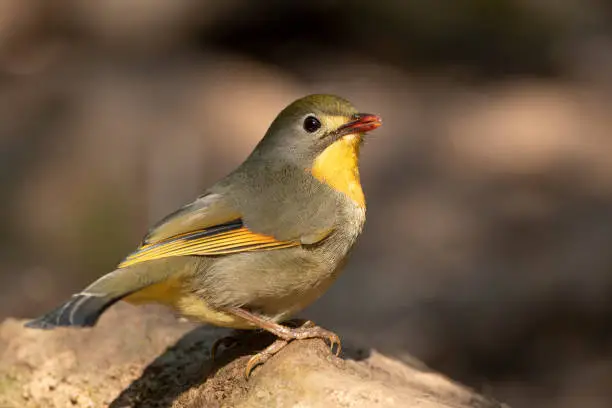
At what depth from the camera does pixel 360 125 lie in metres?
5.06

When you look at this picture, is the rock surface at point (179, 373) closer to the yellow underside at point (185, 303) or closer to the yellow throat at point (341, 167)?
the yellow underside at point (185, 303)

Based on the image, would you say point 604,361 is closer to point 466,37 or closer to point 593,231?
point 593,231

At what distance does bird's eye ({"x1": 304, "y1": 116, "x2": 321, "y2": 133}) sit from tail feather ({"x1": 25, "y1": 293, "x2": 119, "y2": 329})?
4.94 feet

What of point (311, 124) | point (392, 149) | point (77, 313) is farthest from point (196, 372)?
point (392, 149)

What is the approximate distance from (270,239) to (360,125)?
767 mm

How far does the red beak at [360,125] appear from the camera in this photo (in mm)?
5031

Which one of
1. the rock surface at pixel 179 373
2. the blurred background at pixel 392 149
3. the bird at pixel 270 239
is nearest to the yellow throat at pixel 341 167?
the bird at pixel 270 239

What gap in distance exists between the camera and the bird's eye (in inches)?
204

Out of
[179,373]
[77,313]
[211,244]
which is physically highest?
[211,244]

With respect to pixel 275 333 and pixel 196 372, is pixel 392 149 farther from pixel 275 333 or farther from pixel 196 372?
pixel 275 333

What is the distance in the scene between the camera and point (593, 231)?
1030 cm

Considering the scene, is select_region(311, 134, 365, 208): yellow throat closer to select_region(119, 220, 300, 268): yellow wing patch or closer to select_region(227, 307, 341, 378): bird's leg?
select_region(119, 220, 300, 268): yellow wing patch

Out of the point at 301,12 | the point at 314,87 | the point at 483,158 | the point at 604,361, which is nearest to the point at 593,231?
the point at 604,361

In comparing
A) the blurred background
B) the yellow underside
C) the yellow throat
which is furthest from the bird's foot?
the blurred background
